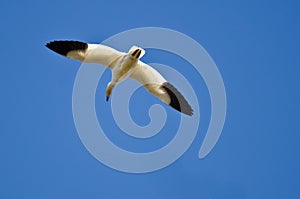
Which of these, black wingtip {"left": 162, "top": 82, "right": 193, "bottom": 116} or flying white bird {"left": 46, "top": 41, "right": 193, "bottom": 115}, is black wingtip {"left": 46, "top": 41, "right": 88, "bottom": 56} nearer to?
flying white bird {"left": 46, "top": 41, "right": 193, "bottom": 115}

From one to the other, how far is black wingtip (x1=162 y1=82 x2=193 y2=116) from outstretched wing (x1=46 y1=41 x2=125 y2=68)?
47.6 inches

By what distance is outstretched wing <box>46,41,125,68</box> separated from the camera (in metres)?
11.8

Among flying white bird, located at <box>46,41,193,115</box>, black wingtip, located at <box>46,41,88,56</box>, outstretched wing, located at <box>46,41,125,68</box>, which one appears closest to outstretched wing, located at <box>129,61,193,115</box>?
flying white bird, located at <box>46,41,193,115</box>

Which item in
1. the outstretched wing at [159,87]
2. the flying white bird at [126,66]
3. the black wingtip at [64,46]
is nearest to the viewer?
the black wingtip at [64,46]

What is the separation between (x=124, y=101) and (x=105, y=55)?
1.32 meters

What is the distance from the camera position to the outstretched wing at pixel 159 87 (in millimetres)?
12023

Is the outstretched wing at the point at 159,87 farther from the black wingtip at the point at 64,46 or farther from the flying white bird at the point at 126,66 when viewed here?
the black wingtip at the point at 64,46

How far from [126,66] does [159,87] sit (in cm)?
82

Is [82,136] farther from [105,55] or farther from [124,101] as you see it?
[105,55]

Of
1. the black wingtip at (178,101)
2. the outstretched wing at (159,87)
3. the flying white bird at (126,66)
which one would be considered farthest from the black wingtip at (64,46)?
the black wingtip at (178,101)

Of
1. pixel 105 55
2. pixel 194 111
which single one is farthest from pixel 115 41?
pixel 194 111

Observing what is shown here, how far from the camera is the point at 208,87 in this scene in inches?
498

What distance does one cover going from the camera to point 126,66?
12031 mm

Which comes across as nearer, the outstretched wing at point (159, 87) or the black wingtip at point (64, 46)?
the black wingtip at point (64, 46)
